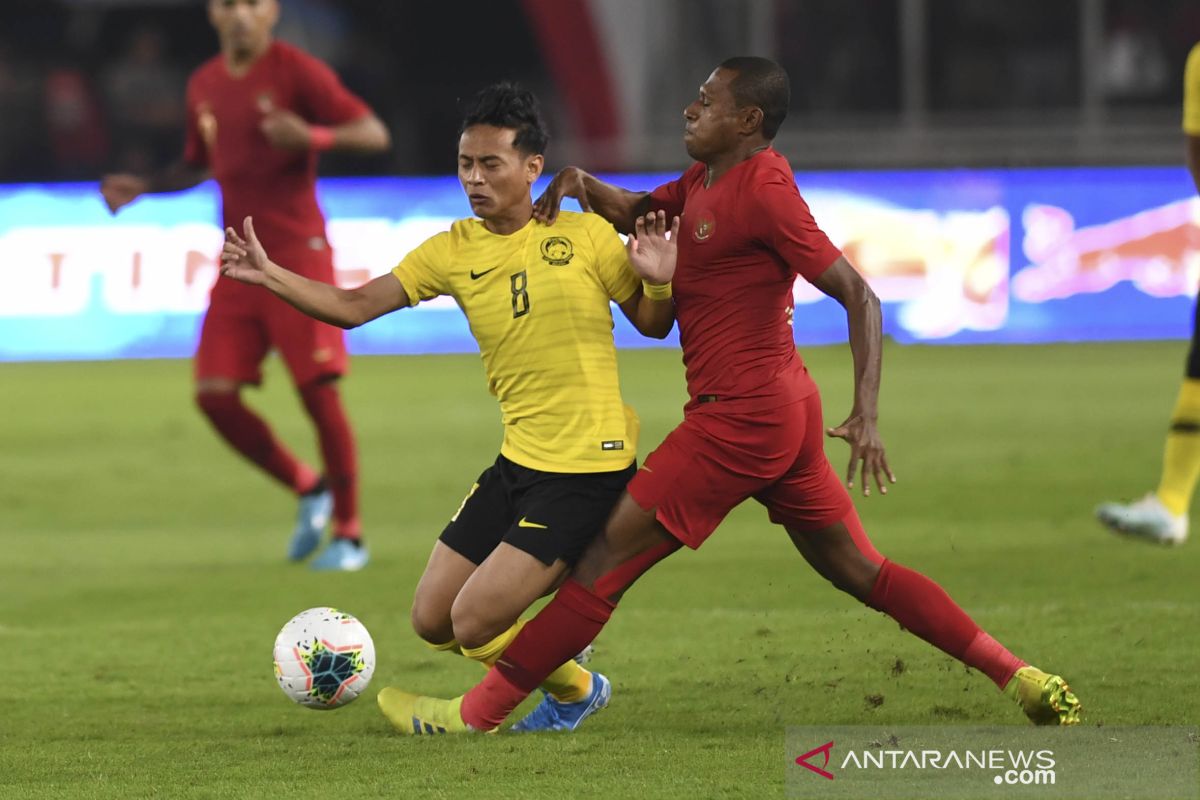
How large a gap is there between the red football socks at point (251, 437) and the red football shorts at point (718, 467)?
3.72 meters

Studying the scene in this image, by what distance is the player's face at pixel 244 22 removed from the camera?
8453 mm

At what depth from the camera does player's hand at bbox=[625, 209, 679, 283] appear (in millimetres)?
5016

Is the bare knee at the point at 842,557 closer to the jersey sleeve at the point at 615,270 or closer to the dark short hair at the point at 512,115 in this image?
the jersey sleeve at the point at 615,270

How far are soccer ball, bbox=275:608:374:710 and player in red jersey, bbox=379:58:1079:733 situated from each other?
10.3 inches

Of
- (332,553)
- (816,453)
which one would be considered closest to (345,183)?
(332,553)

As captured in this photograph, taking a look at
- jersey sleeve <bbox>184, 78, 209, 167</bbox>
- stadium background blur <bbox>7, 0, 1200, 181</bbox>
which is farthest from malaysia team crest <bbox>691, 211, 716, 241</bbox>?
stadium background blur <bbox>7, 0, 1200, 181</bbox>

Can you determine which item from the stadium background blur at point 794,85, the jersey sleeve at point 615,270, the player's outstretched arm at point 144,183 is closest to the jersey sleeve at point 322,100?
the player's outstretched arm at point 144,183

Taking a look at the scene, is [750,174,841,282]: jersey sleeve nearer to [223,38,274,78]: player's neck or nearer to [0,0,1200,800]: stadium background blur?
[0,0,1200,800]: stadium background blur

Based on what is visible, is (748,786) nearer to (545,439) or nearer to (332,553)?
(545,439)

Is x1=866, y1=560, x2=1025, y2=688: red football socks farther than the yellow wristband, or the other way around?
x1=866, y1=560, x2=1025, y2=688: red football socks

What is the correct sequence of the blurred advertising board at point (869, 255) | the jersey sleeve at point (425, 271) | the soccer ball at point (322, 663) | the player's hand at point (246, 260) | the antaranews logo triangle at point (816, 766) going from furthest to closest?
the blurred advertising board at point (869, 255) < the soccer ball at point (322, 663) < the jersey sleeve at point (425, 271) < the player's hand at point (246, 260) < the antaranews logo triangle at point (816, 766)

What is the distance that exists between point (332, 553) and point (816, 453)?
11.8 feet

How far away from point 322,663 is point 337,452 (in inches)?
121

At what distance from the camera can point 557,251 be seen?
521 centimetres
